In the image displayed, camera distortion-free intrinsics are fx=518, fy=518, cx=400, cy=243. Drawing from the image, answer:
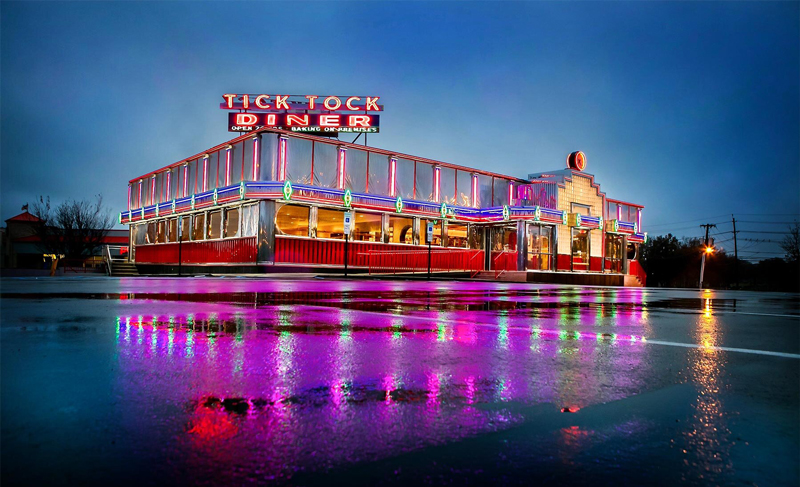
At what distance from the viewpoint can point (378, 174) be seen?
33156mm

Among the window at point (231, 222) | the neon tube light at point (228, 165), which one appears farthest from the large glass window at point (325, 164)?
the neon tube light at point (228, 165)

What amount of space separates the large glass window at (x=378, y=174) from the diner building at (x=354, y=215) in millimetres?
71

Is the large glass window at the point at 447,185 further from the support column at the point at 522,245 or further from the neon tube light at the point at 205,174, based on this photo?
the neon tube light at the point at 205,174

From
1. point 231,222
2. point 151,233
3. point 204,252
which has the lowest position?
point 204,252

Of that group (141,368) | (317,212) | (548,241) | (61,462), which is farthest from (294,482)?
(548,241)

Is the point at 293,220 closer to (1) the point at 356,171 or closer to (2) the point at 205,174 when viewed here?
(1) the point at 356,171

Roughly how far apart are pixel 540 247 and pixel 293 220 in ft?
58.2

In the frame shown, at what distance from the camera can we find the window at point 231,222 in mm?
30239

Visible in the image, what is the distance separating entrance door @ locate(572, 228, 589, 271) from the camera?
39.4 metres

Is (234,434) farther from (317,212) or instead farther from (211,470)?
(317,212)

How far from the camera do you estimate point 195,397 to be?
7.32 ft

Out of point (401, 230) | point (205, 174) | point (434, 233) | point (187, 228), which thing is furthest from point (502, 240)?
point (187, 228)

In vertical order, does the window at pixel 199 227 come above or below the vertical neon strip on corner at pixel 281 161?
below

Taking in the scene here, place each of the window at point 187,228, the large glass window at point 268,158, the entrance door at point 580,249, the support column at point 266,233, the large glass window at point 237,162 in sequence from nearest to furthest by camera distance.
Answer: the support column at point 266,233 < the large glass window at point 268,158 < the large glass window at point 237,162 < the window at point 187,228 < the entrance door at point 580,249
